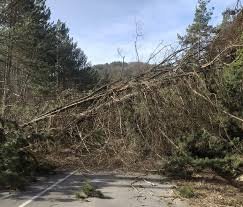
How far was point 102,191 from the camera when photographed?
13.5 meters

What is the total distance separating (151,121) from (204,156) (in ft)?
12.7

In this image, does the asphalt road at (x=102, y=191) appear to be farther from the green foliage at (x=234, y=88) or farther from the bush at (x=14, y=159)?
the green foliage at (x=234, y=88)

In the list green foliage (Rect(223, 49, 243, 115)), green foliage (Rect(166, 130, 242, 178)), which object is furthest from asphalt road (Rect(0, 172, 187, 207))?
green foliage (Rect(223, 49, 243, 115))

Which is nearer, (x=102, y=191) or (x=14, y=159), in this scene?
(x=102, y=191)

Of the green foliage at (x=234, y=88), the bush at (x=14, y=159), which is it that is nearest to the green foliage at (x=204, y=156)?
→ the green foliage at (x=234, y=88)

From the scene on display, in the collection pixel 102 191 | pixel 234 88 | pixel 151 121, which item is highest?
pixel 234 88

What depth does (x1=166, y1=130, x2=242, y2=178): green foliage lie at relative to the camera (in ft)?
50.1

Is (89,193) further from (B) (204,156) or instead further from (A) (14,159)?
(B) (204,156)

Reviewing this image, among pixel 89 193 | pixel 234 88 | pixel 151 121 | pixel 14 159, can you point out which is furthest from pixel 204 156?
pixel 14 159

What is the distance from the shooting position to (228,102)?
50.1 ft

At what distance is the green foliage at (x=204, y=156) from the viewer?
601 inches

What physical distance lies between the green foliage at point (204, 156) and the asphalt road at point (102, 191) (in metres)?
0.78

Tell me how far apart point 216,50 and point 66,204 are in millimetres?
5872

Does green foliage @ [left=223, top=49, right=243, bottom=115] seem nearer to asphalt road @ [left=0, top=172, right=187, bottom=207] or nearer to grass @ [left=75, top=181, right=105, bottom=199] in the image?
asphalt road @ [left=0, top=172, right=187, bottom=207]
